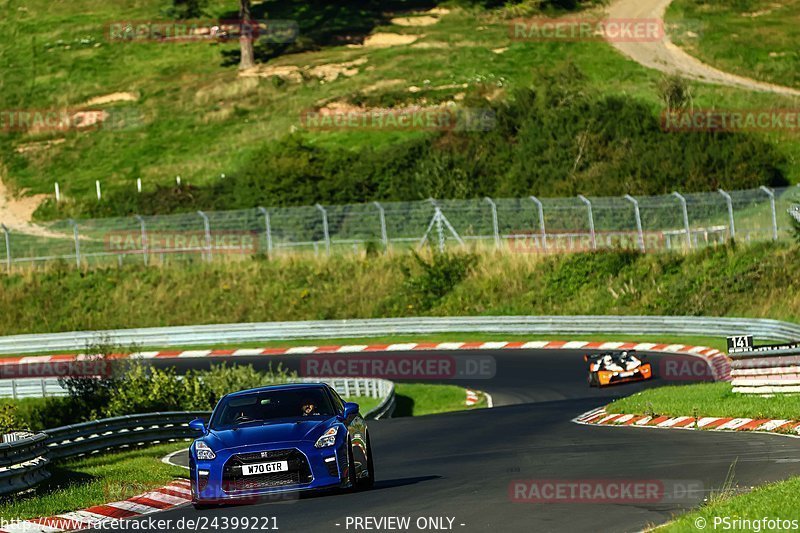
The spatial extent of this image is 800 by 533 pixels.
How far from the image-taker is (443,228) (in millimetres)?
51219

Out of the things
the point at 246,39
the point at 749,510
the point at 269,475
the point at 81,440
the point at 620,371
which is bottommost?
the point at 620,371

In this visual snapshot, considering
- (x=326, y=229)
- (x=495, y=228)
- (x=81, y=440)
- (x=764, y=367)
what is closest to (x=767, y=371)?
(x=764, y=367)

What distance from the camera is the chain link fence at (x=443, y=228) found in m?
44.8

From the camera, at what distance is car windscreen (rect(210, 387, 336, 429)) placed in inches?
593

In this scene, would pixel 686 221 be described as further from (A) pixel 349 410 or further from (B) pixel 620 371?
(A) pixel 349 410

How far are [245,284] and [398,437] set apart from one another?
29.1 meters

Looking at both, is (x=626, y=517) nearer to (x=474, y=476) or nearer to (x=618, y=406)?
(x=474, y=476)

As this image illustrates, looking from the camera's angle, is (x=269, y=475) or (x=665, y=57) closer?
(x=269, y=475)

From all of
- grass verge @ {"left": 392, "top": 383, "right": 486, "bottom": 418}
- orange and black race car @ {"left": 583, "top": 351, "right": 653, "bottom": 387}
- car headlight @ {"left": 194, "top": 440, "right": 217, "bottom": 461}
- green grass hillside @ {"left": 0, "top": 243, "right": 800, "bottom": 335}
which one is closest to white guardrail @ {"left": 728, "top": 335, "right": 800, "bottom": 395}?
car headlight @ {"left": 194, "top": 440, "right": 217, "bottom": 461}

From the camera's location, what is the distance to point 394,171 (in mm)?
68562

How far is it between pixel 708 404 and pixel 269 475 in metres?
9.79

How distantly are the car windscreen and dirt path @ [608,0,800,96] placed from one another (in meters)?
64.4

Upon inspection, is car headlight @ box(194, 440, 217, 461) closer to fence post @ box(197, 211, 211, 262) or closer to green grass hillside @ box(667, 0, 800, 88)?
fence post @ box(197, 211, 211, 262)

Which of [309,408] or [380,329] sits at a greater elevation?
[309,408]
